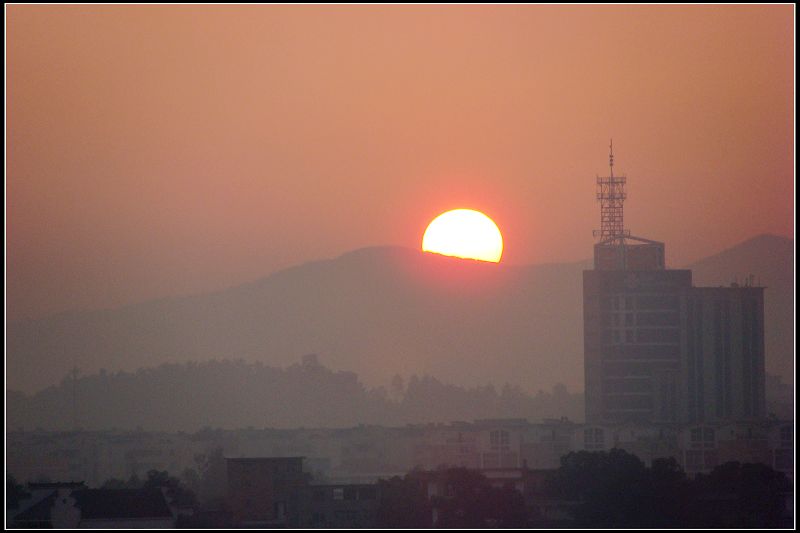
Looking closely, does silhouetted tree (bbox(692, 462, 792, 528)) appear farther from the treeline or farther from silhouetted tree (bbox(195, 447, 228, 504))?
the treeline

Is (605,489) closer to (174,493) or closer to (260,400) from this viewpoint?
(174,493)

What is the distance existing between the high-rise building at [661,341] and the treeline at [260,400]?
5.49 m

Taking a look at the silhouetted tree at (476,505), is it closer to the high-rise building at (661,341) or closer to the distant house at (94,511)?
the distant house at (94,511)

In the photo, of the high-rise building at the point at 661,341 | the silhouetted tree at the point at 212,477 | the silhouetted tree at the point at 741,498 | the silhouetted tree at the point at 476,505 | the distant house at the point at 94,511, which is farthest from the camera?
the high-rise building at the point at 661,341

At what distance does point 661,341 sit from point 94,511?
4210cm

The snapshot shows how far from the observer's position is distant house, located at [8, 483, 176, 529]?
22.0 meters

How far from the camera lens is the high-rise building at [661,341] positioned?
61.3m

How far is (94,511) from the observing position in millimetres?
22609

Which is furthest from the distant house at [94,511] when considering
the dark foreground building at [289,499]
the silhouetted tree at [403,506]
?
the silhouetted tree at [403,506]

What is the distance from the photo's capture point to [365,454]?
50.6 meters

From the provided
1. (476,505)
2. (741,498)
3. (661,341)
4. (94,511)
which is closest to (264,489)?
(476,505)

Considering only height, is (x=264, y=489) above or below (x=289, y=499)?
above

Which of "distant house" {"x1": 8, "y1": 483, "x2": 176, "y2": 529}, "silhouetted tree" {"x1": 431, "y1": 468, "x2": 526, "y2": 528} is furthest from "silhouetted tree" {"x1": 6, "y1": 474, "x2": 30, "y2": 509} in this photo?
"silhouetted tree" {"x1": 431, "y1": 468, "x2": 526, "y2": 528}

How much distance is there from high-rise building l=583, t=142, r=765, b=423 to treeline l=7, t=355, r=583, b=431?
5490 millimetres
